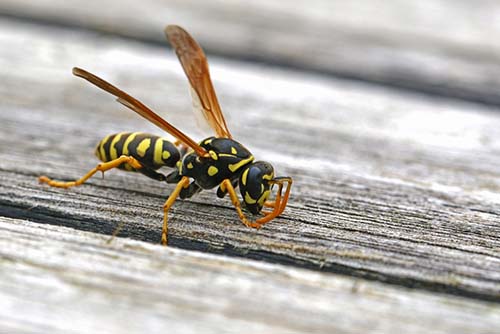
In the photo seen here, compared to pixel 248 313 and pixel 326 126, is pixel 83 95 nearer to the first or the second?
pixel 326 126

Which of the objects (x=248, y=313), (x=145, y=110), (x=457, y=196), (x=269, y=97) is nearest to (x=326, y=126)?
(x=269, y=97)

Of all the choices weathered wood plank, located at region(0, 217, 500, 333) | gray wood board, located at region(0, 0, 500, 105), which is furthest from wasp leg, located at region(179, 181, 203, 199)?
gray wood board, located at region(0, 0, 500, 105)

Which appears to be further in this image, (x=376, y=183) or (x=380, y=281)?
(x=376, y=183)

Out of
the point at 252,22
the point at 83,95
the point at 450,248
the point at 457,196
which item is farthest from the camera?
the point at 252,22

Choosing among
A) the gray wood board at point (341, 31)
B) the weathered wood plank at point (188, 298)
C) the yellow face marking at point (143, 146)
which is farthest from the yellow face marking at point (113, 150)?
the gray wood board at point (341, 31)

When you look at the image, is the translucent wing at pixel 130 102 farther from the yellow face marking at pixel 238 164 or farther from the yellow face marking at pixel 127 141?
the yellow face marking at pixel 127 141

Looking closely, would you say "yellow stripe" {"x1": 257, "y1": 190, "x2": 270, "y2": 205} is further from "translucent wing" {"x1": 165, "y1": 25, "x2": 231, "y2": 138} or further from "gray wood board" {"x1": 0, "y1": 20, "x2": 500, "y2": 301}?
"translucent wing" {"x1": 165, "y1": 25, "x2": 231, "y2": 138}

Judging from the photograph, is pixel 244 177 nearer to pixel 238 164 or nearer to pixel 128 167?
pixel 238 164
